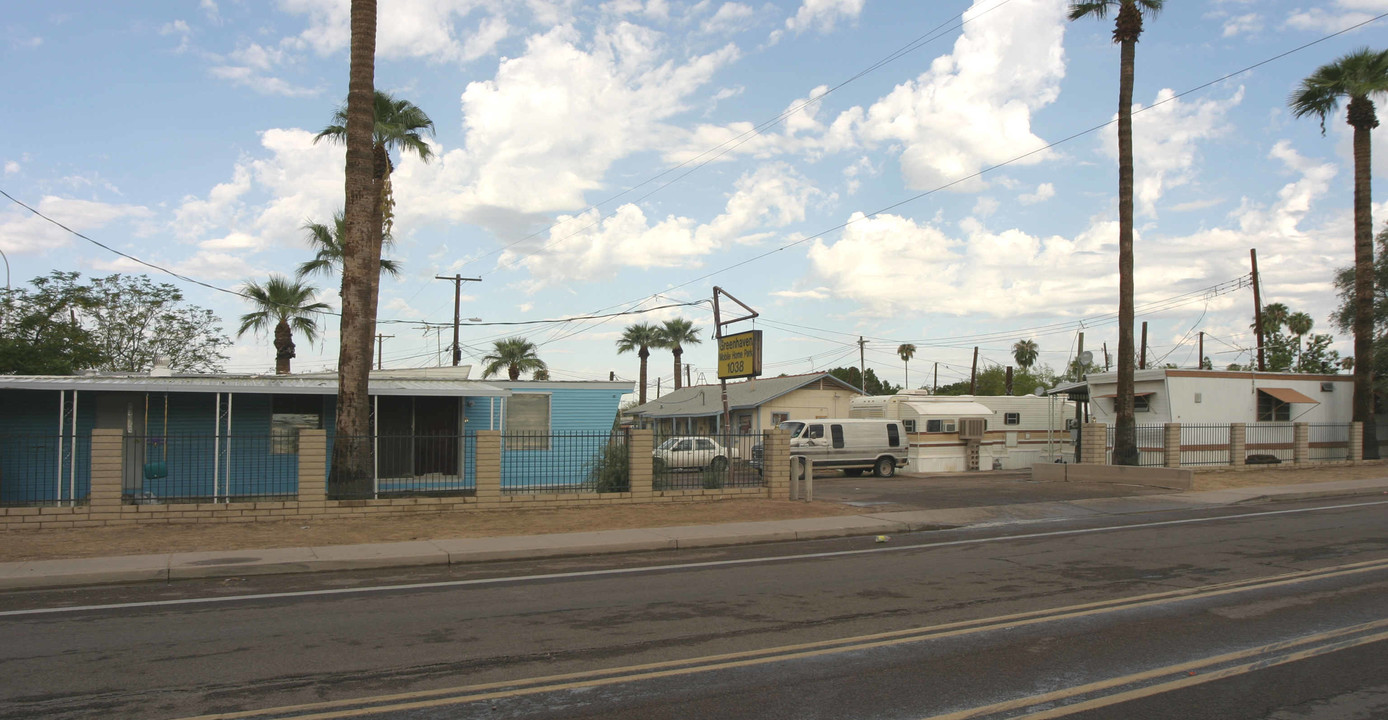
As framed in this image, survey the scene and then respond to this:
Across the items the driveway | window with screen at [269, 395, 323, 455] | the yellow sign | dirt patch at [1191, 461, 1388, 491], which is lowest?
the driveway

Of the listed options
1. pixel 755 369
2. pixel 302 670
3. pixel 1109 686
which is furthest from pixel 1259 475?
pixel 302 670

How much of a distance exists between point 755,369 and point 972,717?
2326 cm

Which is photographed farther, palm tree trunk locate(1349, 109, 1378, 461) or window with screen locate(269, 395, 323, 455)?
palm tree trunk locate(1349, 109, 1378, 461)

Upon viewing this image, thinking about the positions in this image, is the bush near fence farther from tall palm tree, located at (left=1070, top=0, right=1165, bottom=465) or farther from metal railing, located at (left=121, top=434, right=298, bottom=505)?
tall palm tree, located at (left=1070, top=0, right=1165, bottom=465)

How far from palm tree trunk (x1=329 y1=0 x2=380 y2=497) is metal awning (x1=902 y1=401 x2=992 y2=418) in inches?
863

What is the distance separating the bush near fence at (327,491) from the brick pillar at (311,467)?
0.02 meters

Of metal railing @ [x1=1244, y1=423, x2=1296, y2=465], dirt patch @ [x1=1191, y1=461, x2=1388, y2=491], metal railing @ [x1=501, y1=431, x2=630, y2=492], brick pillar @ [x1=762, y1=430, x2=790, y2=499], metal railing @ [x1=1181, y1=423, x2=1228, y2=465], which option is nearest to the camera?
metal railing @ [x1=501, y1=431, x2=630, y2=492]

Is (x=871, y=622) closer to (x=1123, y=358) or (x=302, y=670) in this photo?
(x=302, y=670)

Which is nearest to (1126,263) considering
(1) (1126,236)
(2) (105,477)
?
(1) (1126,236)

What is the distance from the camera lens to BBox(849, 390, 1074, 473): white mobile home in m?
33.5

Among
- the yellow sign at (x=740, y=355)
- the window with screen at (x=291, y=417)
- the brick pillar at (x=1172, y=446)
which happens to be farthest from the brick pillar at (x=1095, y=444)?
the window with screen at (x=291, y=417)

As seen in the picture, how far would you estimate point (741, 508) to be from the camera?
18.0 metres

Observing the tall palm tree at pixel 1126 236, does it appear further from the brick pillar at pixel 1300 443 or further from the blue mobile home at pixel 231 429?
the blue mobile home at pixel 231 429

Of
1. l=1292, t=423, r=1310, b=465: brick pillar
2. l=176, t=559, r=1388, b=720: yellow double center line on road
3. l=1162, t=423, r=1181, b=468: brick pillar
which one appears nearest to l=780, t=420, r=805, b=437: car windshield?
l=1162, t=423, r=1181, b=468: brick pillar
